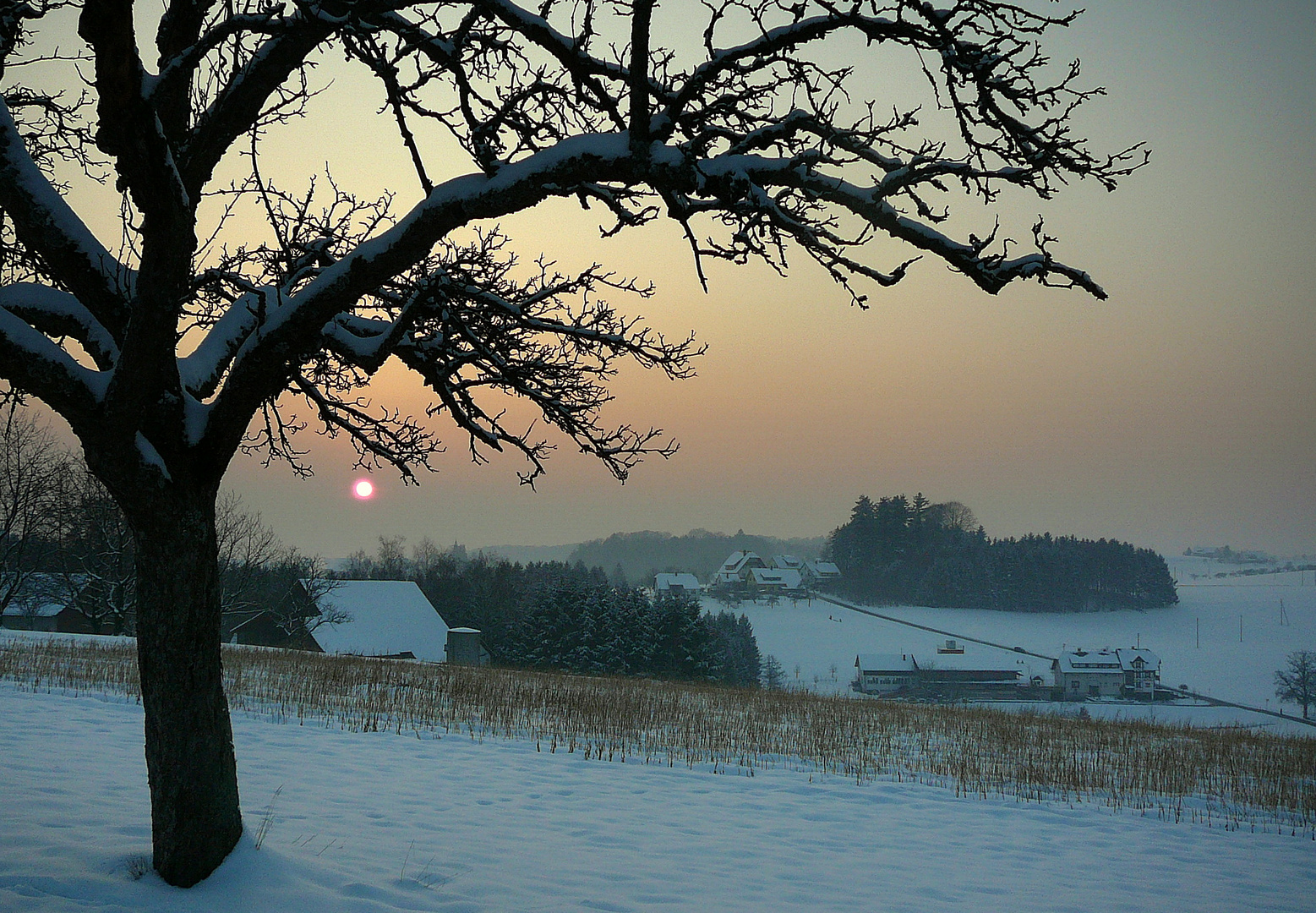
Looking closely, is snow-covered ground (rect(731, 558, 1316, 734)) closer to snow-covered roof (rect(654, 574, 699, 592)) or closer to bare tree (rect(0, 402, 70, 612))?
snow-covered roof (rect(654, 574, 699, 592))

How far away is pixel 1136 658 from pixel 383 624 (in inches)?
2568

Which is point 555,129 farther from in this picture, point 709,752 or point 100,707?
point 100,707

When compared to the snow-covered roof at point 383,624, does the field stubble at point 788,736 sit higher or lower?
higher

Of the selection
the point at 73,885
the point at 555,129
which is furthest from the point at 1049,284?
the point at 73,885

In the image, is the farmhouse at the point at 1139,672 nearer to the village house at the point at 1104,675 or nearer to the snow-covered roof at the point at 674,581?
the village house at the point at 1104,675

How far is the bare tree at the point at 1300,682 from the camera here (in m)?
62.6

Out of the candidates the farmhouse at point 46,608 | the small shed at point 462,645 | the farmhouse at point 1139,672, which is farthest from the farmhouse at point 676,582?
the farmhouse at point 46,608

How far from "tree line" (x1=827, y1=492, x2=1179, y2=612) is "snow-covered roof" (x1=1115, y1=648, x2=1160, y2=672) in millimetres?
27964

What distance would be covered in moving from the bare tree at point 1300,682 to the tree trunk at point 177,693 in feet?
251

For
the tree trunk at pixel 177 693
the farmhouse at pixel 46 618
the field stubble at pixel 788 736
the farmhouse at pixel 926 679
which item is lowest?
the farmhouse at pixel 926 679

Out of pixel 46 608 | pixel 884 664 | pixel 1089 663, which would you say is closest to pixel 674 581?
pixel 884 664

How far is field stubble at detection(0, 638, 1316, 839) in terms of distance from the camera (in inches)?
404

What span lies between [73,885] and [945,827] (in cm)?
701

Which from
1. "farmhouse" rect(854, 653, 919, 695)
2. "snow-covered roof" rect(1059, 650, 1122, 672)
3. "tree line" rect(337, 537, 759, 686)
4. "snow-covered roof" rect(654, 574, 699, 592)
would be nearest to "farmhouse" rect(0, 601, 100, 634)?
"tree line" rect(337, 537, 759, 686)
